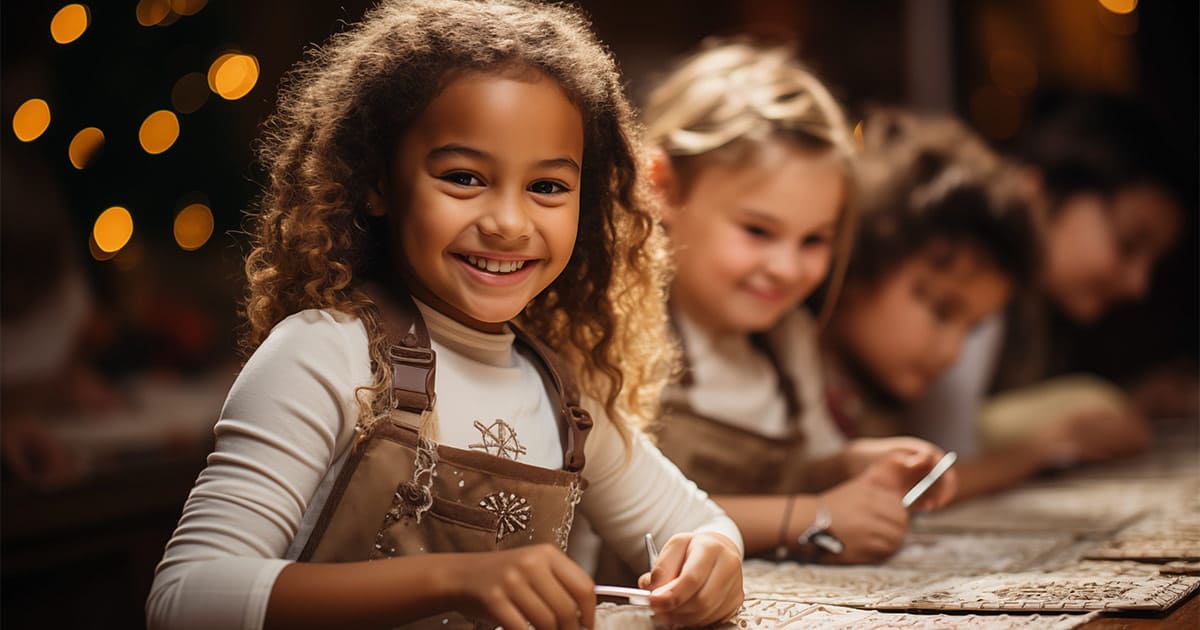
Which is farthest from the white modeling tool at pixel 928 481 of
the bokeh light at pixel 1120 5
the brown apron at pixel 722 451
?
the bokeh light at pixel 1120 5

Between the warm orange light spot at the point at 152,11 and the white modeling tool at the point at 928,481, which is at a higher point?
the warm orange light spot at the point at 152,11

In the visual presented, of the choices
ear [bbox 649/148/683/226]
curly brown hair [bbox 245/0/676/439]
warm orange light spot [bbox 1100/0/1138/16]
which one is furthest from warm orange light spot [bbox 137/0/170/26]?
warm orange light spot [bbox 1100/0/1138/16]

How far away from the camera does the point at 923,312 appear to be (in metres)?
1.62

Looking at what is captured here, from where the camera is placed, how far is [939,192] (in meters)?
1.65

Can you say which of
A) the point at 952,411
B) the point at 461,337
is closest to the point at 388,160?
the point at 461,337

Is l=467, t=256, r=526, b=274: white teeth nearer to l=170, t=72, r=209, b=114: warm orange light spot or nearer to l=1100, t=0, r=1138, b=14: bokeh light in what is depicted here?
l=170, t=72, r=209, b=114: warm orange light spot

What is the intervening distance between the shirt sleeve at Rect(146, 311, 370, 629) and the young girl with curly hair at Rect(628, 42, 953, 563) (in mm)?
514

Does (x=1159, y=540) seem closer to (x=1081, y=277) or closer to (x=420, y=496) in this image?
(x=420, y=496)

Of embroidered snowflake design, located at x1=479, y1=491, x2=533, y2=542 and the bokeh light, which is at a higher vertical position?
the bokeh light

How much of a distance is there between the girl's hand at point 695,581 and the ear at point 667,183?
48 centimetres

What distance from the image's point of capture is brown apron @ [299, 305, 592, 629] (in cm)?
76

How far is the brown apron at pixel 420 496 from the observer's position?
0.76 m

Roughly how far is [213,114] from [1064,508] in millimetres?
1739

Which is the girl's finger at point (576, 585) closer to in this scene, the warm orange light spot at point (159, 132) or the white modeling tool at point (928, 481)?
the white modeling tool at point (928, 481)
